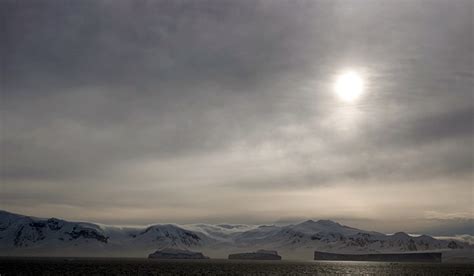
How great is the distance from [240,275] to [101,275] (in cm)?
3659

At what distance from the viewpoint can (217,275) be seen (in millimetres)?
147125

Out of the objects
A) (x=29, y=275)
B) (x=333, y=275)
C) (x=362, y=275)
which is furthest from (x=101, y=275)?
(x=362, y=275)

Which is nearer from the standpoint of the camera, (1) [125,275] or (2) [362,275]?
(1) [125,275]

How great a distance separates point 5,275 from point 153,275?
35.9 meters

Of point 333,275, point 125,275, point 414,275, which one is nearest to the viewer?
point 125,275

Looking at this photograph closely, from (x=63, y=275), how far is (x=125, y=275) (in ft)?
51.7

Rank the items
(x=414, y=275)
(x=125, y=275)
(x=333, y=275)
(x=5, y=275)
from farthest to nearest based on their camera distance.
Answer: (x=414, y=275)
(x=333, y=275)
(x=125, y=275)
(x=5, y=275)

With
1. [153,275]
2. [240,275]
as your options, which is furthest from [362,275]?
[153,275]

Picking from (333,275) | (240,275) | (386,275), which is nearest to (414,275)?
(386,275)

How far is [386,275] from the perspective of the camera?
164 meters

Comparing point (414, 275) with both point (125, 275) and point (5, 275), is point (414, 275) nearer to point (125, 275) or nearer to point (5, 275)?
point (125, 275)

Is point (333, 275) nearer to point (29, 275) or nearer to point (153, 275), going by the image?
point (153, 275)

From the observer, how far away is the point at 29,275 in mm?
134000

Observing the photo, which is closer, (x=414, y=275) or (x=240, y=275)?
(x=240, y=275)
